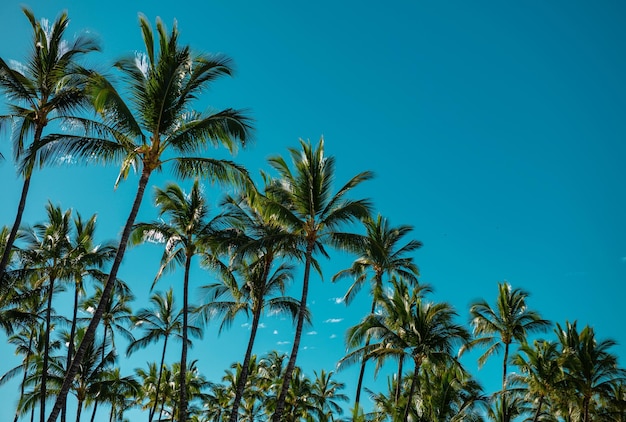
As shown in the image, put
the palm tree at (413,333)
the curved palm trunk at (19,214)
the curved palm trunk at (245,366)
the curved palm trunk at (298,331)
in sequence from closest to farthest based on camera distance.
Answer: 1. the curved palm trunk at (19,214)
2. the curved palm trunk at (298,331)
3. the curved palm trunk at (245,366)
4. the palm tree at (413,333)

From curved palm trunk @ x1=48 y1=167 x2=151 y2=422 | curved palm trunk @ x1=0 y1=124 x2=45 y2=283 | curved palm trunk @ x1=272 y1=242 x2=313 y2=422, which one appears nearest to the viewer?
curved palm trunk @ x1=48 y1=167 x2=151 y2=422

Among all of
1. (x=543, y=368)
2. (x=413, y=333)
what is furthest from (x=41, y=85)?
(x=543, y=368)

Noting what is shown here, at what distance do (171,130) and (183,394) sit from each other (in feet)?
34.6

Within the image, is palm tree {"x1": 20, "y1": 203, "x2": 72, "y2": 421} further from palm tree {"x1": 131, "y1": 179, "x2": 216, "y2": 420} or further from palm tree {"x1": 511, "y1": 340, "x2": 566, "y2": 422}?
palm tree {"x1": 511, "y1": 340, "x2": 566, "y2": 422}

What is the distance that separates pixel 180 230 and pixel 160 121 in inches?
314

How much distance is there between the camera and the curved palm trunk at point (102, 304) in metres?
11.4

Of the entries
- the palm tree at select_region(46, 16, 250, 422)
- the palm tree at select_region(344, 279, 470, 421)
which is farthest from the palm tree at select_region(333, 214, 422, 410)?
the palm tree at select_region(46, 16, 250, 422)

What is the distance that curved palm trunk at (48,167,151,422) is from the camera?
11352 mm

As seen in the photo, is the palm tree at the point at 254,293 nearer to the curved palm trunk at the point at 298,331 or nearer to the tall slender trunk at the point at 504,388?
the curved palm trunk at the point at 298,331

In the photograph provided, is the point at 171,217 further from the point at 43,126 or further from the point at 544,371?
the point at 544,371

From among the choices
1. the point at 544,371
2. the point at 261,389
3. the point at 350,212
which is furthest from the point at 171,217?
the point at 261,389

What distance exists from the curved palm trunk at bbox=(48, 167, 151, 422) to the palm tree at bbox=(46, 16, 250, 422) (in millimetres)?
25

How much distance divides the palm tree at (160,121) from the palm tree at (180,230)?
6421mm

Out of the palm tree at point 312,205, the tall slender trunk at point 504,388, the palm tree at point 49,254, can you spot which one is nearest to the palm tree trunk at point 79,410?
the palm tree at point 49,254
